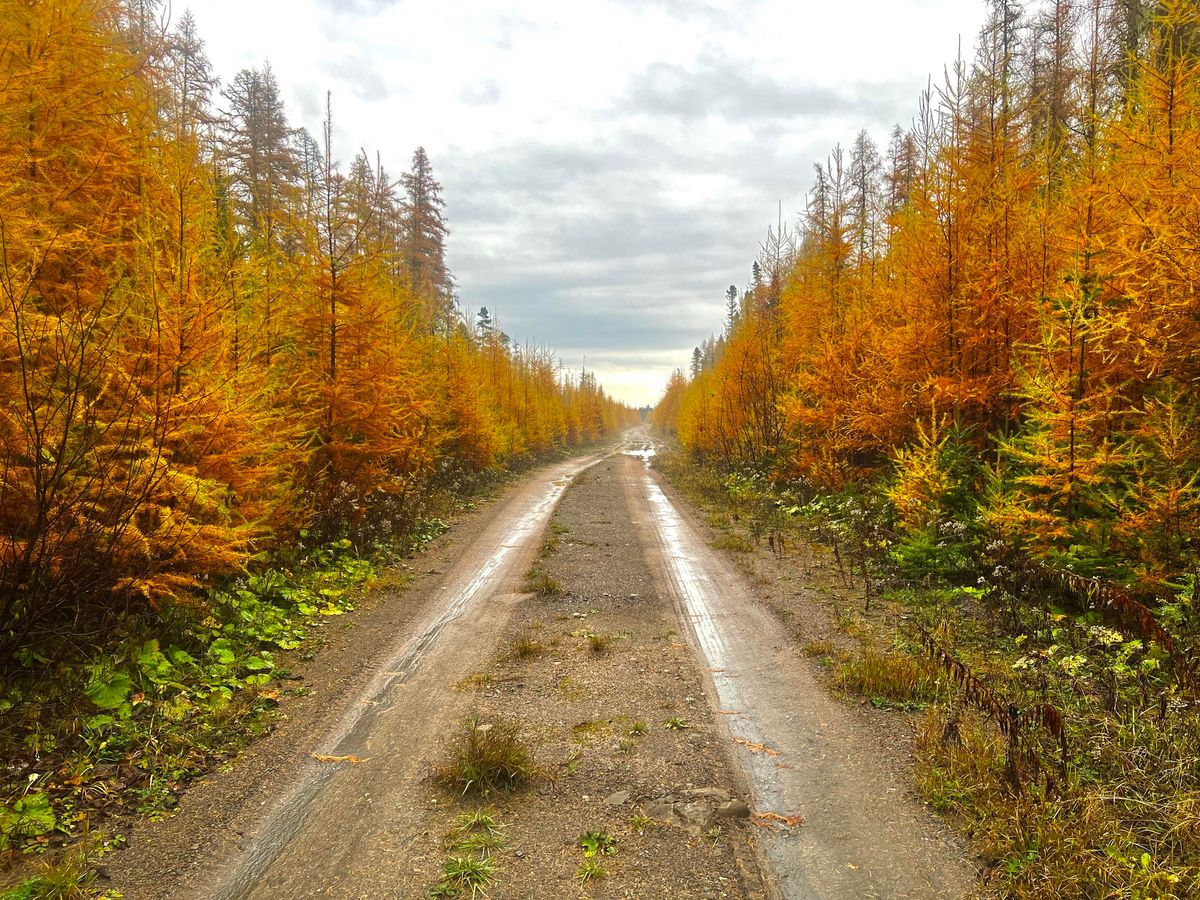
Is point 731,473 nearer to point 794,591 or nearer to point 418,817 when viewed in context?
point 794,591

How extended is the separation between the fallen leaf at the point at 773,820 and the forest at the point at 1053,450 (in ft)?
3.42

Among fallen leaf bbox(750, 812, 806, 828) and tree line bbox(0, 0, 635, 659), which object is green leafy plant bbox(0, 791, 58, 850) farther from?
fallen leaf bbox(750, 812, 806, 828)

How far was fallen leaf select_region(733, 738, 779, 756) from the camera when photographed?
477 centimetres

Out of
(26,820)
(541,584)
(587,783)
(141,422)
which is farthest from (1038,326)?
(26,820)

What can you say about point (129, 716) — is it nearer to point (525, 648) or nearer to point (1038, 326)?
point (525, 648)

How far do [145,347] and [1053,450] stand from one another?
1031cm

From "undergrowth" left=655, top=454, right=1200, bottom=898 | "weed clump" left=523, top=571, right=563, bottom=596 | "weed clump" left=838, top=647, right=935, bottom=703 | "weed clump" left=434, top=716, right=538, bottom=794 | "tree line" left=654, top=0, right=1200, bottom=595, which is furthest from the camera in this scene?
"weed clump" left=523, top=571, right=563, bottom=596

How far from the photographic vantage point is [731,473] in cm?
2316

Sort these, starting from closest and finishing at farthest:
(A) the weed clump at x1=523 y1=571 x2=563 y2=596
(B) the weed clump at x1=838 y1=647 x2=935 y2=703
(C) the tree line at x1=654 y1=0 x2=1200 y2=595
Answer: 1. (B) the weed clump at x1=838 y1=647 x2=935 y2=703
2. (C) the tree line at x1=654 y1=0 x2=1200 y2=595
3. (A) the weed clump at x1=523 y1=571 x2=563 y2=596

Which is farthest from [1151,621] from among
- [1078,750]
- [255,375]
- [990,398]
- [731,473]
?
[731,473]

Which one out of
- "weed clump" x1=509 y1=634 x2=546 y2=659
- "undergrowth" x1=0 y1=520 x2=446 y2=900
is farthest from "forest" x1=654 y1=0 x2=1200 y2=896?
"undergrowth" x1=0 y1=520 x2=446 y2=900

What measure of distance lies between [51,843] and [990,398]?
12.2 meters

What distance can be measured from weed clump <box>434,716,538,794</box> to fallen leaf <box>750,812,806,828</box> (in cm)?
165

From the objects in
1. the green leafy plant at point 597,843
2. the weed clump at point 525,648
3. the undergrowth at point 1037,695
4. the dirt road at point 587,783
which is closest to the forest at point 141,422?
the dirt road at point 587,783
